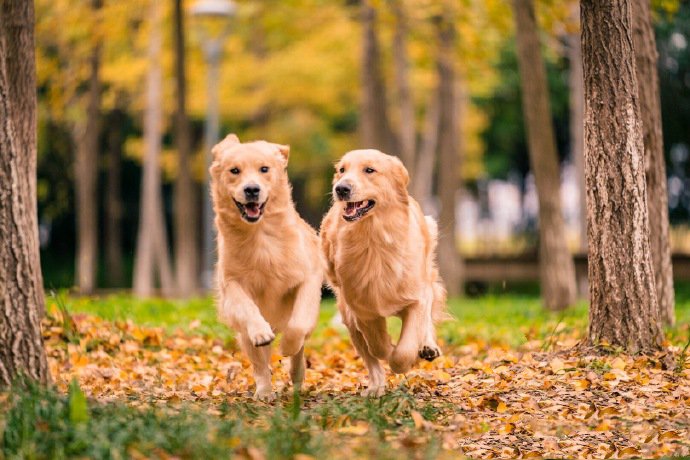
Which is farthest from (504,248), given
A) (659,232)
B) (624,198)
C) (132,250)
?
(624,198)

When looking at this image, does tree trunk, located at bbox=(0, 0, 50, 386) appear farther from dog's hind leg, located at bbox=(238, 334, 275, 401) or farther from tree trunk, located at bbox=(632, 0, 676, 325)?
tree trunk, located at bbox=(632, 0, 676, 325)

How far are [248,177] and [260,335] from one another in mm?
1030

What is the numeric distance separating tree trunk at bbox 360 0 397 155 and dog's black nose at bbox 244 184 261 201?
32.1 ft

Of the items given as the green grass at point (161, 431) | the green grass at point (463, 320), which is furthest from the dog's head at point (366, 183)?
the green grass at point (463, 320)

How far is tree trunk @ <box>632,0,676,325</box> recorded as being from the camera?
1039 centimetres

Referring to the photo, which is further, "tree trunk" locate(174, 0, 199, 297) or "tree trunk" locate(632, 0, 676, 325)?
"tree trunk" locate(174, 0, 199, 297)

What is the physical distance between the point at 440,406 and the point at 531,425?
0.57 metres

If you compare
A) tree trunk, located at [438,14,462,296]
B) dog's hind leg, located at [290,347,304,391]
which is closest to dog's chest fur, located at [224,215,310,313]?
dog's hind leg, located at [290,347,304,391]

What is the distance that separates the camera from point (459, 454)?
5812 mm

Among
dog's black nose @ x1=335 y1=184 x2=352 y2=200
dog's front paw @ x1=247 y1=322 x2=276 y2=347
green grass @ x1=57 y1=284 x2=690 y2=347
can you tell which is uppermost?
dog's black nose @ x1=335 y1=184 x2=352 y2=200

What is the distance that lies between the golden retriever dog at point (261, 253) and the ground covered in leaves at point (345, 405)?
52 cm

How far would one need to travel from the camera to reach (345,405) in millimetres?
6430

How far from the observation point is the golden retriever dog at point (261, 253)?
281 inches

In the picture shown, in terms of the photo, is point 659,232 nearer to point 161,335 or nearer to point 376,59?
point 161,335
